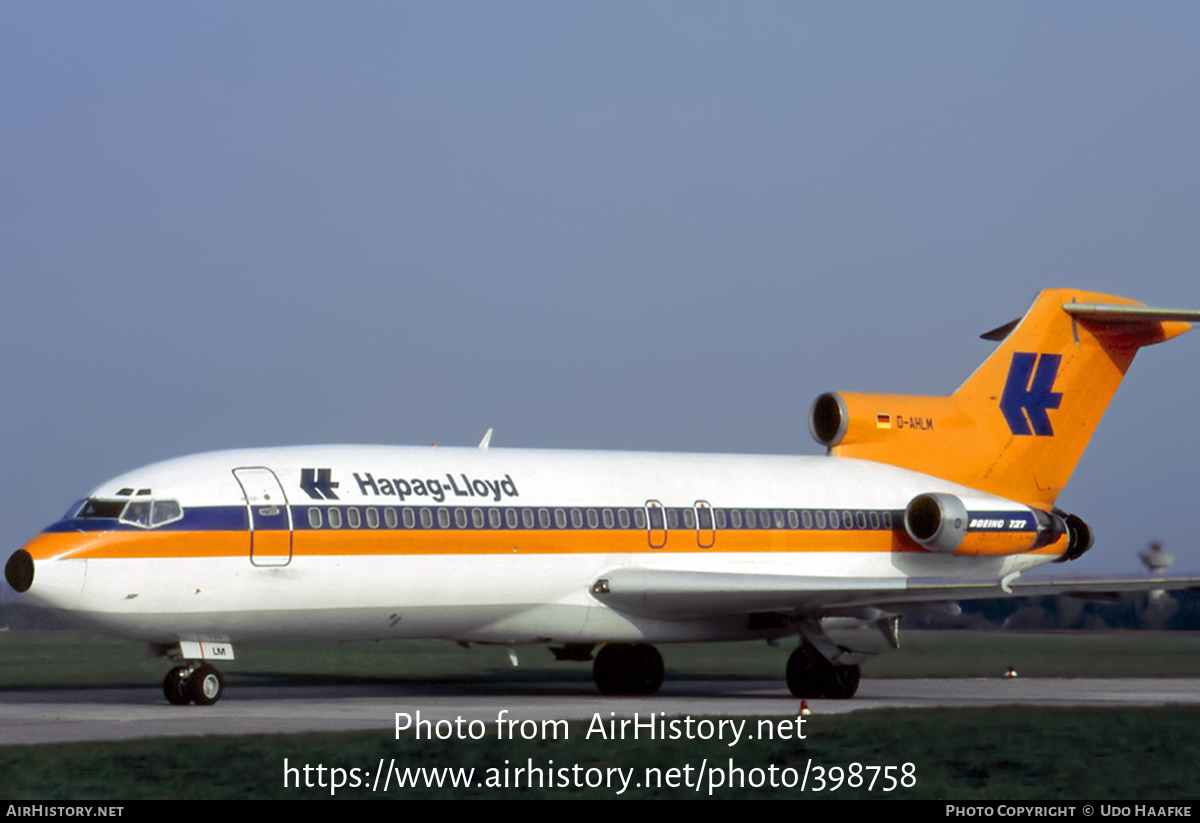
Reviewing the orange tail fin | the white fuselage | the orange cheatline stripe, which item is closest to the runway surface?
the white fuselage

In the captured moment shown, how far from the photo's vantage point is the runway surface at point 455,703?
1833cm

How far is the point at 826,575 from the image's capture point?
28.9 metres

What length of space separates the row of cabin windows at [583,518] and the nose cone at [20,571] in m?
3.74

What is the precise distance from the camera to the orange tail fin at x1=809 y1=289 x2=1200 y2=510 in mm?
30984

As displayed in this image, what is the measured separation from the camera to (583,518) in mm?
25859

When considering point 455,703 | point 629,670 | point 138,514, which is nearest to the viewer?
point 138,514

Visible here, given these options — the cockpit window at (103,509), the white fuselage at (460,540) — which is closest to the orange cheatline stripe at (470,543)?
the white fuselage at (460,540)

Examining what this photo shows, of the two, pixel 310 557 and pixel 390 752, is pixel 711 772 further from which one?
pixel 310 557

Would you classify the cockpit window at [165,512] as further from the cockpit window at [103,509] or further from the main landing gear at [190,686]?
the main landing gear at [190,686]

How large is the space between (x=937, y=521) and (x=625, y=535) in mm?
6386

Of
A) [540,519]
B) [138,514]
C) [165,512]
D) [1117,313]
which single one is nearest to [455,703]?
[540,519]

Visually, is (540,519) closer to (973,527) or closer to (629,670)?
(629,670)

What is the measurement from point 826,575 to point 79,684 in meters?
13.1
